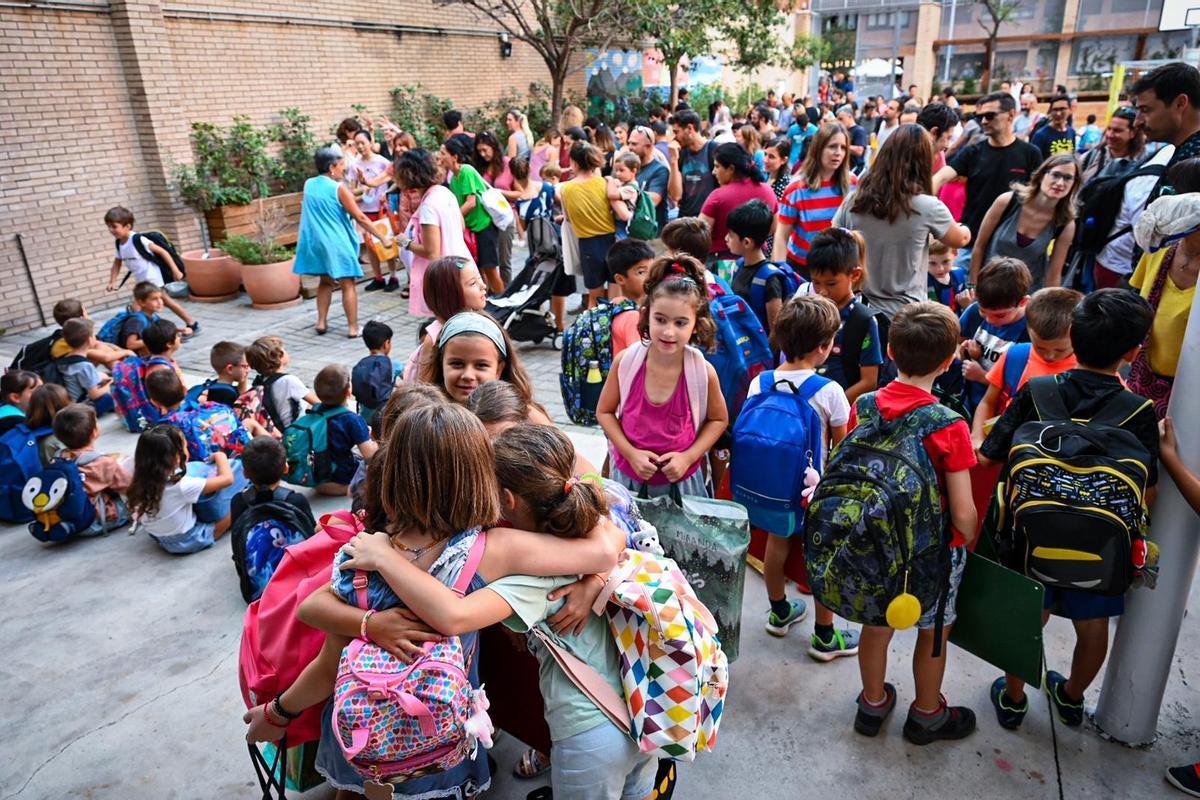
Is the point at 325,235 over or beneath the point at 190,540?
over

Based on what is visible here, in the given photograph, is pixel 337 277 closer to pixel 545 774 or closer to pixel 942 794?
pixel 545 774

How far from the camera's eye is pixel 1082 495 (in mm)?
2436

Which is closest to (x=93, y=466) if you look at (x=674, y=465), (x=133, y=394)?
Answer: (x=133, y=394)

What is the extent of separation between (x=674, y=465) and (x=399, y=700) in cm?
168

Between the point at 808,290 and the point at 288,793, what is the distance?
3.13m

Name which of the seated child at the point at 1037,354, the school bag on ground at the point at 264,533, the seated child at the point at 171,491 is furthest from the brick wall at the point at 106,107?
the seated child at the point at 1037,354

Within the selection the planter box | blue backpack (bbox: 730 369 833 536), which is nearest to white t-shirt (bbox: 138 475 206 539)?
blue backpack (bbox: 730 369 833 536)

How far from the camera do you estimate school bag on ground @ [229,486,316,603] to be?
3.72m

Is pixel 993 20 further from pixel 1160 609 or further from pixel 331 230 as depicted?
pixel 1160 609

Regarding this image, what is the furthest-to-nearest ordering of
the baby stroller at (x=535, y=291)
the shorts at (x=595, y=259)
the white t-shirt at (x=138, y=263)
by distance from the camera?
the white t-shirt at (x=138, y=263), the baby stroller at (x=535, y=291), the shorts at (x=595, y=259)

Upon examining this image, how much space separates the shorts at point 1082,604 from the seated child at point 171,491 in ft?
13.4

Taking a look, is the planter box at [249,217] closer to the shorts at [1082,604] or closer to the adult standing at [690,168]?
the adult standing at [690,168]

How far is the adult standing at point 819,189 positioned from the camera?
17.4ft

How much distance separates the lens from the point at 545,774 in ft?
9.28
